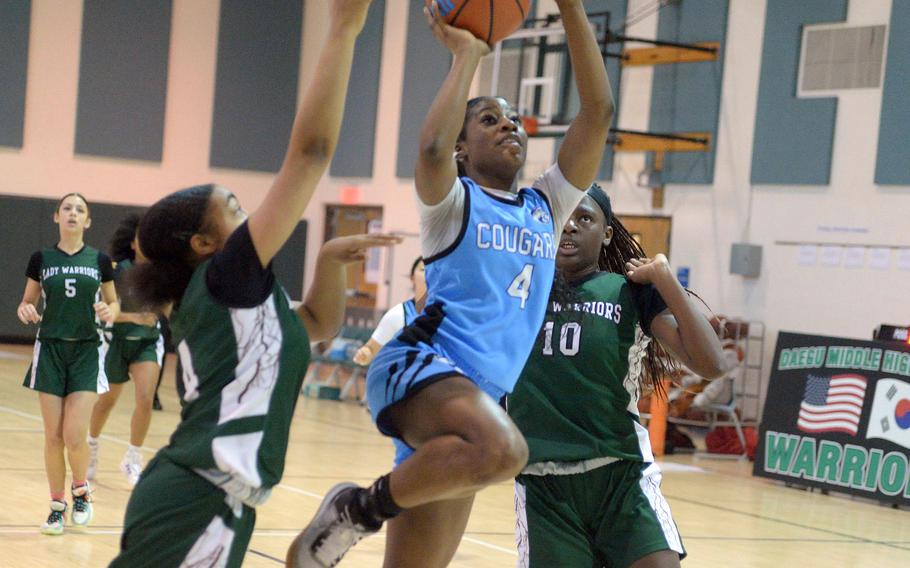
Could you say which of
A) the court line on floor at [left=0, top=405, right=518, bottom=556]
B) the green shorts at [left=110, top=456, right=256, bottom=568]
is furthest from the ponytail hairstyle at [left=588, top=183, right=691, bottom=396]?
the court line on floor at [left=0, top=405, right=518, bottom=556]

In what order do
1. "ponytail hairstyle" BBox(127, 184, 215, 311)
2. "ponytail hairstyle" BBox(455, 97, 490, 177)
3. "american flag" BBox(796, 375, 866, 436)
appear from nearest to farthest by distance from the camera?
"ponytail hairstyle" BBox(127, 184, 215, 311)
"ponytail hairstyle" BBox(455, 97, 490, 177)
"american flag" BBox(796, 375, 866, 436)

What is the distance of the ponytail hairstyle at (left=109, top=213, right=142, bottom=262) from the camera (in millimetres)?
7965

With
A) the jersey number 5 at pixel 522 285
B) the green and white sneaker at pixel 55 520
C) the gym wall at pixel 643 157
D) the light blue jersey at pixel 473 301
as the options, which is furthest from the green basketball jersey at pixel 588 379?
the gym wall at pixel 643 157

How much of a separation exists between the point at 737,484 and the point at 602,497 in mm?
7599

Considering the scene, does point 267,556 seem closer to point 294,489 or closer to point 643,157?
point 294,489

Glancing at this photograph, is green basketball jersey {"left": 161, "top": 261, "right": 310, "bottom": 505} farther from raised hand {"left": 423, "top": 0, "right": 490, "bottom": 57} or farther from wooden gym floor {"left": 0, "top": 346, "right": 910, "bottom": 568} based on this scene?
wooden gym floor {"left": 0, "top": 346, "right": 910, "bottom": 568}

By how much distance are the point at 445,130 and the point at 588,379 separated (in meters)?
0.93

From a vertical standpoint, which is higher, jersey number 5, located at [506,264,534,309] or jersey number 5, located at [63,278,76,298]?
jersey number 5, located at [506,264,534,309]

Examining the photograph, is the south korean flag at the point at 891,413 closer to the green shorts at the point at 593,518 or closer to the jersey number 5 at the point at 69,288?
the jersey number 5 at the point at 69,288

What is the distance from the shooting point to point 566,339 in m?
3.84

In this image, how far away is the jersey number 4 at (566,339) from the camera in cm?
382

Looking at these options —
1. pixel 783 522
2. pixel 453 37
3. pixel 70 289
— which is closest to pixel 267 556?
pixel 70 289

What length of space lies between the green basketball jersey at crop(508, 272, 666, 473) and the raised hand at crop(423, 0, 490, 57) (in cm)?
88

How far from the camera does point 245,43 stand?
20750 mm
